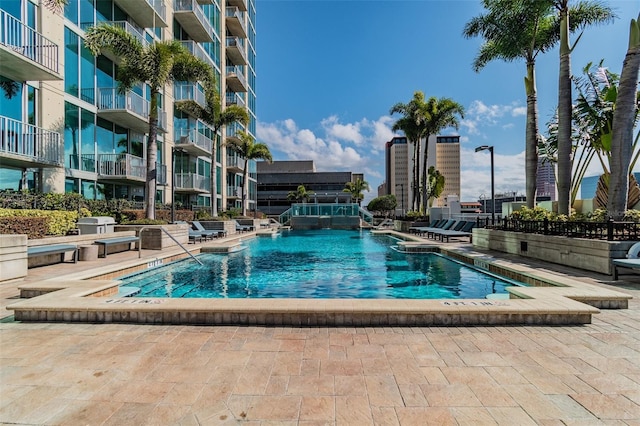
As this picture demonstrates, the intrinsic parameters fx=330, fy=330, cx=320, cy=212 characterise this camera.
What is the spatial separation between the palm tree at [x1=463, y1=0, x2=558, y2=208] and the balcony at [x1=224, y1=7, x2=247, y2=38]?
25324 millimetres

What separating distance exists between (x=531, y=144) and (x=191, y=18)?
2316cm

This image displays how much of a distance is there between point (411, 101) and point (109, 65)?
23.2m

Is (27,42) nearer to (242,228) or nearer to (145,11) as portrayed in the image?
(145,11)

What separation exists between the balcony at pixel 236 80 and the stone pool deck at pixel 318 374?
109 feet

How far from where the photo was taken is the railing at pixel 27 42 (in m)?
10.6

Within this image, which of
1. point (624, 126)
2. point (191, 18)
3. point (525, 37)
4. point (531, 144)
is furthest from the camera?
point (191, 18)

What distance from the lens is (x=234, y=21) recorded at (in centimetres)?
3294

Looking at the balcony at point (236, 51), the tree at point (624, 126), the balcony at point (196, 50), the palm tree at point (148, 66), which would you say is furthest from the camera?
the balcony at point (236, 51)

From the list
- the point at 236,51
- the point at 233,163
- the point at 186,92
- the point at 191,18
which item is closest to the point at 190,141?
Answer: the point at 186,92

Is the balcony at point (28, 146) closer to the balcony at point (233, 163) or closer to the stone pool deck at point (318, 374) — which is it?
the stone pool deck at point (318, 374)

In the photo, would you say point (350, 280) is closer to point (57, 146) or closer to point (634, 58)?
point (634, 58)

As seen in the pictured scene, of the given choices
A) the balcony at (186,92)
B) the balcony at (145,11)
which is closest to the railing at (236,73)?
the balcony at (186,92)

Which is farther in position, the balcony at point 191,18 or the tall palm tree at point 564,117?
the balcony at point 191,18

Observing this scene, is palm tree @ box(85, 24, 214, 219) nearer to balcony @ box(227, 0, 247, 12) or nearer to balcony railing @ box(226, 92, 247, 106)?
balcony railing @ box(226, 92, 247, 106)
